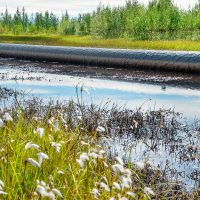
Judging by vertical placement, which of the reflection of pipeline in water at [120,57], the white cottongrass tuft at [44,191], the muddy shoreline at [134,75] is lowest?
the muddy shoreline at [134,75]

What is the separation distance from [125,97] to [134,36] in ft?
165

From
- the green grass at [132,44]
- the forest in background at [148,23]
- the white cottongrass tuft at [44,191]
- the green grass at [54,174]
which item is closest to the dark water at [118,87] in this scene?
the green grass at [54,174]

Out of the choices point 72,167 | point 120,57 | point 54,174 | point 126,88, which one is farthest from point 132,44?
point 54,174

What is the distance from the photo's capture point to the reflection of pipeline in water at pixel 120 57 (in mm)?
20078

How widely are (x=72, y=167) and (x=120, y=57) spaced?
57.3 feet

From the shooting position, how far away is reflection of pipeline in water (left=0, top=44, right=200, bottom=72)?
65.9 feet

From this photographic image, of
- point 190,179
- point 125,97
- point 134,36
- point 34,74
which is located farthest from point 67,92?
point 134,36

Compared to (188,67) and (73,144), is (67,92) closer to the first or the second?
(188,67)

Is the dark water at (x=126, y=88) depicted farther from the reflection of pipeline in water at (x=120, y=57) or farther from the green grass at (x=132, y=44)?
the green grass at (x=132, y=44)

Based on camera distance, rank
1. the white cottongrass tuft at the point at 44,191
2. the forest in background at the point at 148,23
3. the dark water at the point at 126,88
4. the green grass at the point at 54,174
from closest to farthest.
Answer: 1. the white cottongrass tuft at the point at 44,191
2. the green grass at the point at 54,174
3. the dark water at the point at 126,88
4. the forest in background at the point at 148,23

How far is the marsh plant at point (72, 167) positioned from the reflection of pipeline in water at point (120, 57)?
10920mm

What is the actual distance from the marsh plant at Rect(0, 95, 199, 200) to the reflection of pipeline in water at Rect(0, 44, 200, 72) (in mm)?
10920

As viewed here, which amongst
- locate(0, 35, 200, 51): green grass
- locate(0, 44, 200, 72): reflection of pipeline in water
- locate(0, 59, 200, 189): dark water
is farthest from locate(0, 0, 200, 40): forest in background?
locate(0, 59, 200, 189): dark water

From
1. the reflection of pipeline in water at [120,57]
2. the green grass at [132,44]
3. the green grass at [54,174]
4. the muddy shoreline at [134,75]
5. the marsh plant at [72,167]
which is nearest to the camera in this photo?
the marsh plant at [72,167]
